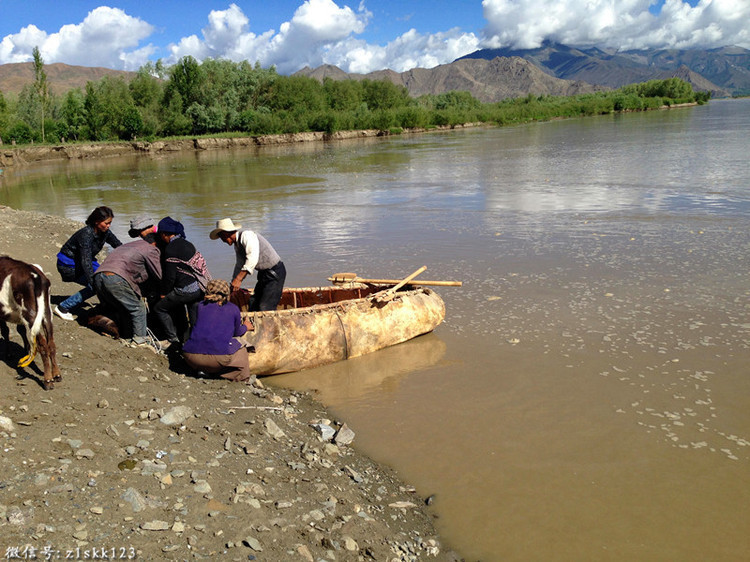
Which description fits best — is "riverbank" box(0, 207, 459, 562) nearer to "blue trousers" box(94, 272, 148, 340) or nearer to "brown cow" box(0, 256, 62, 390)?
"brown cow" box(0, 256, 62, 390)

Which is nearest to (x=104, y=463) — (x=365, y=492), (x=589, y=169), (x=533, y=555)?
(x=365, y=492)

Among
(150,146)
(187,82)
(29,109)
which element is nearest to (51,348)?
(150,146)

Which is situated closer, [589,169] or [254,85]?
[589,169]

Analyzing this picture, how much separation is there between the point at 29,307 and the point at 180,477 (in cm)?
213

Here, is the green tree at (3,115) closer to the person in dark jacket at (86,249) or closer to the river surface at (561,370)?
the river surface at (561,370)

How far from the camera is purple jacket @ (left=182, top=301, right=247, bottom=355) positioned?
5.80 meters

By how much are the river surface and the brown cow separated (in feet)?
8.48

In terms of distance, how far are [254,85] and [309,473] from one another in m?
79.4

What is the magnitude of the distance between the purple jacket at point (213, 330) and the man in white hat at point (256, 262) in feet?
2.57

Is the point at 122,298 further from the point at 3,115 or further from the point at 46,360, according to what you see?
the point at 3,115

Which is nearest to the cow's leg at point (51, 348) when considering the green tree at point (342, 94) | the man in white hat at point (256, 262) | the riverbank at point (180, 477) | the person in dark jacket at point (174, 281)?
the riverbank at point (180, 477)

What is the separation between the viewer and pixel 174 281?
6.29 meters

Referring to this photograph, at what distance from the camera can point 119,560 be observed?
3072mm

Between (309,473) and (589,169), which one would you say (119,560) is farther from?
(589,169)
